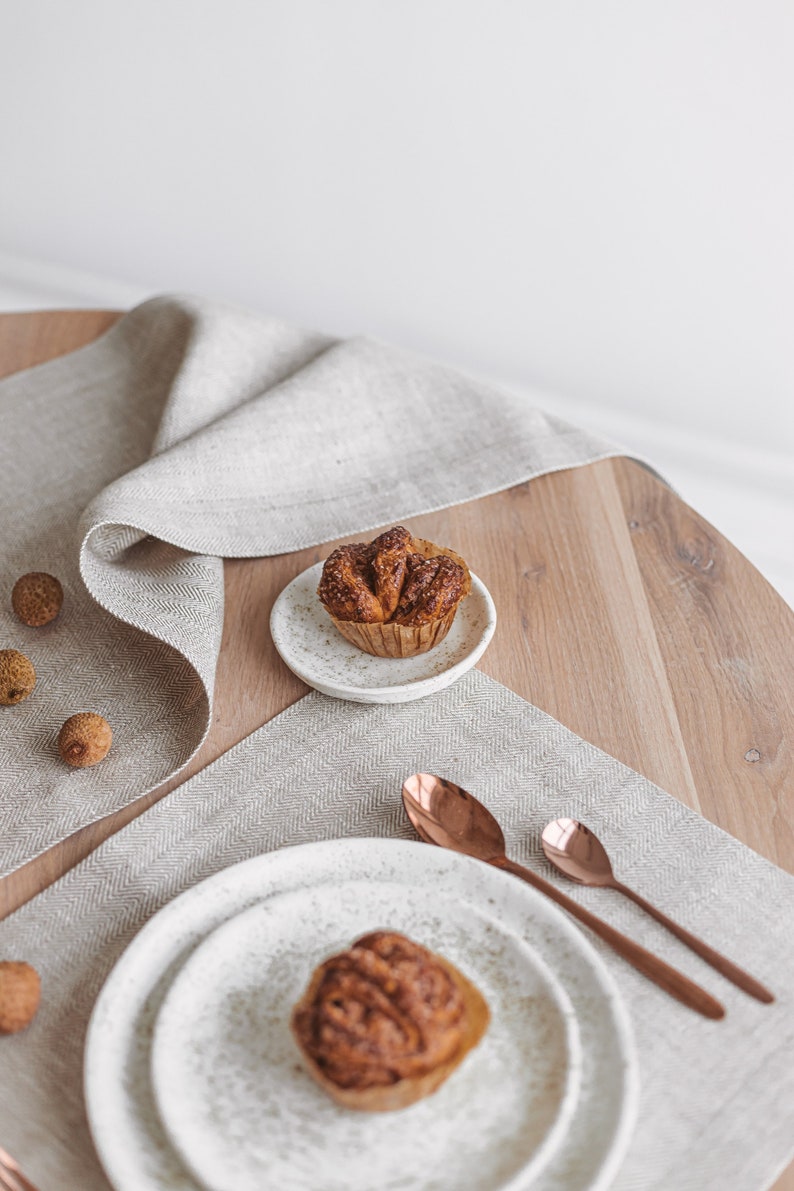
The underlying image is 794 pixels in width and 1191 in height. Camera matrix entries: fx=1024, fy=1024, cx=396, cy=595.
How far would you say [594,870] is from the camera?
0.97 meters

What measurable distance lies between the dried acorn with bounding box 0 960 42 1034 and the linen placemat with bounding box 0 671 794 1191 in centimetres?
2

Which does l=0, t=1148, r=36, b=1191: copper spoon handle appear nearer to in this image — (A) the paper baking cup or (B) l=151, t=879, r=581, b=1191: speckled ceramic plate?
(B) l=151, t=879, r=581, b=1191: speckled ceramic plate

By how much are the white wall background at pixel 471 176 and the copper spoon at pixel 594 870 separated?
6.52 ft

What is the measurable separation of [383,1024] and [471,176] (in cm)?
240

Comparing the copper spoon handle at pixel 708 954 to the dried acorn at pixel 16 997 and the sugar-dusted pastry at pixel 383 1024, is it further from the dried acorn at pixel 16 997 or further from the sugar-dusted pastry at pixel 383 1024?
the dried acorn at pixel 16 997

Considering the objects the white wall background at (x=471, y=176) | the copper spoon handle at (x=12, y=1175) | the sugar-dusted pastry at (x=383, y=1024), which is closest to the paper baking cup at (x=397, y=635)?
the sugar-dusted pastry at (x=383, y=1024)

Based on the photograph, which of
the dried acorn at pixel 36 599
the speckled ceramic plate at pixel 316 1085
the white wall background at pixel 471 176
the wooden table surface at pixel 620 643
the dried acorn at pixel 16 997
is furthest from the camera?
the white wall background at pixel 471 176

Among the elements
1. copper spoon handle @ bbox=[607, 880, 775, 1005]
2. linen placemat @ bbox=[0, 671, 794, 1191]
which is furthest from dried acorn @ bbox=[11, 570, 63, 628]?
copper spoon handle @ bbox=[607, 880, 775, 1005]

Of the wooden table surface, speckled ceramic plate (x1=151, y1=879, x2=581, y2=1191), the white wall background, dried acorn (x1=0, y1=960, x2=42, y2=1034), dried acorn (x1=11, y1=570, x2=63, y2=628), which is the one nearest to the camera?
speckled ceramic plate (x1=151, y1=879, x2=581, y2=1191)

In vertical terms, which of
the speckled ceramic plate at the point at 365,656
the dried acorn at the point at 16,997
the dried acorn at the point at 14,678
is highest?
the dried acorn at the point at 14,678

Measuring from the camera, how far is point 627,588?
138 cm

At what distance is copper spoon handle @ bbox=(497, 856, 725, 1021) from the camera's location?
2.82ft

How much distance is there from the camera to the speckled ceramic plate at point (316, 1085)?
74 cm

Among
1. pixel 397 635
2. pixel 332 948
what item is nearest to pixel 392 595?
pixel 397 635
